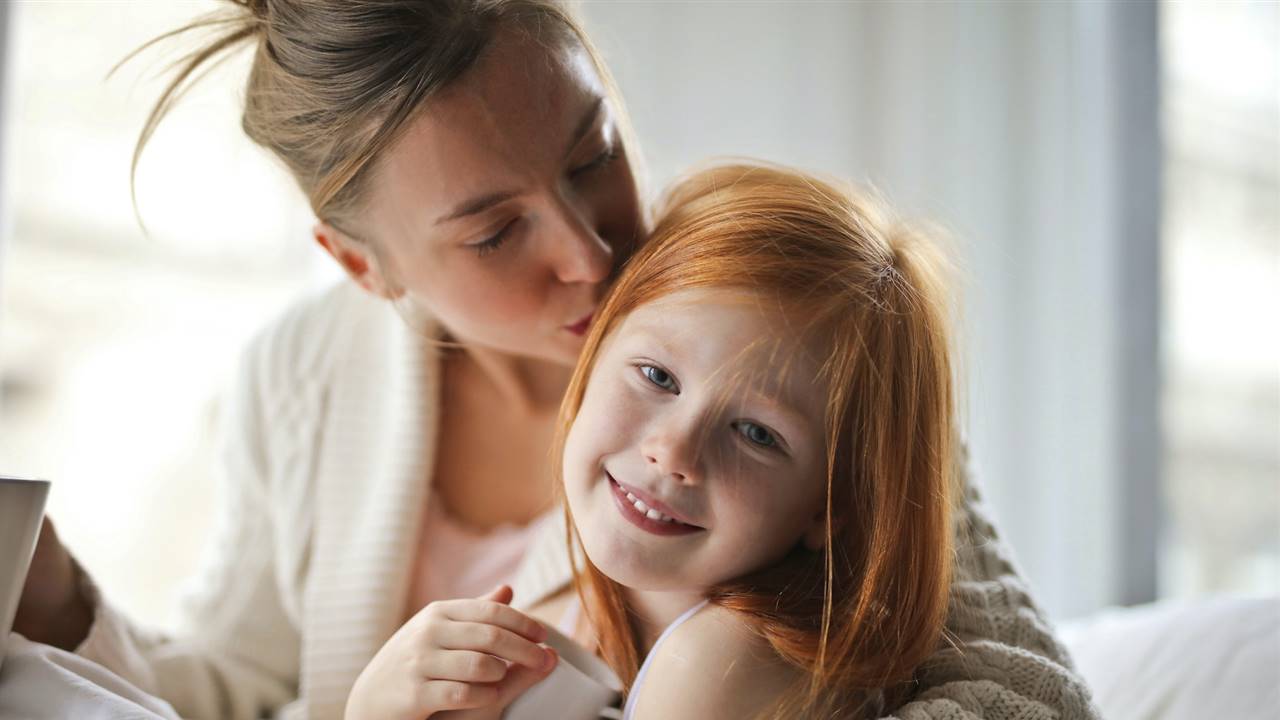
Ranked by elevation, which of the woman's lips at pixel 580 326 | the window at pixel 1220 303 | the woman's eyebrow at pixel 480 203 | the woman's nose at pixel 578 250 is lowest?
the window at pixel 1220 303

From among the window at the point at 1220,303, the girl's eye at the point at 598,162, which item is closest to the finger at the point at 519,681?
the girl's eye at the point at 598,162

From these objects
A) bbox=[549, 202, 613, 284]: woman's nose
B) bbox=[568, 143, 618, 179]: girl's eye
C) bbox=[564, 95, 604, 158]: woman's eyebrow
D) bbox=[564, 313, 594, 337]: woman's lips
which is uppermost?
bbox=[564, 95, 604, 158]: woman's eyebrow

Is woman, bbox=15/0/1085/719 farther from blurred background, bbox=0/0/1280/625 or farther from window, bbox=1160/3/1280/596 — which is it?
window, bbox=1160/3/1280/596

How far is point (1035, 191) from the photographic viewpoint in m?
2.26

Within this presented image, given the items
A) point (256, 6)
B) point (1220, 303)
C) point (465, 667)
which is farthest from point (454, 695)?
point (1220, 303)

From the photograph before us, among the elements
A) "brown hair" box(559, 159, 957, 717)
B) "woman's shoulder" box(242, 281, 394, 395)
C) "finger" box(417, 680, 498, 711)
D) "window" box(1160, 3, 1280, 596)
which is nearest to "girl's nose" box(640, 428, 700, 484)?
"brown hair" box(559, 159, 957, 717)

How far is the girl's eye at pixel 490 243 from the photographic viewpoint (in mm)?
1010

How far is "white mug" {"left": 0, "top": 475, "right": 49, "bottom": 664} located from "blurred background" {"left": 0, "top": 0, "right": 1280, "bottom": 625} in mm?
1368

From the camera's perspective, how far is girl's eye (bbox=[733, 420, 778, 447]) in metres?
0.82

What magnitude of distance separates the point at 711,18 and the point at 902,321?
5.72 ft

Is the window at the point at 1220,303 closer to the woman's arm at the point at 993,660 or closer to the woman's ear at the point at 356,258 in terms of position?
the woman's arm at the point at 993,660

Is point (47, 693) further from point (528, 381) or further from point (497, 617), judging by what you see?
point (528, 381)

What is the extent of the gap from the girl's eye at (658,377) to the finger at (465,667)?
0.24 m

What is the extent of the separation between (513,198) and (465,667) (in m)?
0.42
